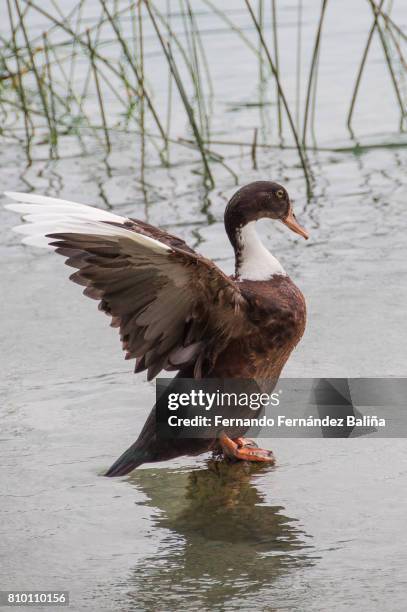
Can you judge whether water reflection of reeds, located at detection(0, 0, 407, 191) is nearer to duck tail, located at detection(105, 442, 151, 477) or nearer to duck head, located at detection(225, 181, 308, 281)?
duck head, located at detection(225, 181, 308, 281)

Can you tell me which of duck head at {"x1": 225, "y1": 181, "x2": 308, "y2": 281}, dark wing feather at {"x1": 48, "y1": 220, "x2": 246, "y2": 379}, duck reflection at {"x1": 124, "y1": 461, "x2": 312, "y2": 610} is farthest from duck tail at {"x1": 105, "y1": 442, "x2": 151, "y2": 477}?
duck head at {"x1": 225, "y1": 181, "x2": 308, "y2": 281}

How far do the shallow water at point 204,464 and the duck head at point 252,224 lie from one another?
2.31ft

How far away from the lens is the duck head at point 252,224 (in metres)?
4.58

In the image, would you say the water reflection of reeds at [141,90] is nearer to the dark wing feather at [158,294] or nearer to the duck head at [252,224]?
the duck head at [252,224]

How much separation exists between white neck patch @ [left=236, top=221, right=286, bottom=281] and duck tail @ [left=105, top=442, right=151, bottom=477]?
0.73m

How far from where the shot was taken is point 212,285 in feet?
13.4

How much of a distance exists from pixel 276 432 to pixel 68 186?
12.7 feet

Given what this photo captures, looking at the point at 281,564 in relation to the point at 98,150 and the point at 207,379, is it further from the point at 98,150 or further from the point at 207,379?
the point at 98,150

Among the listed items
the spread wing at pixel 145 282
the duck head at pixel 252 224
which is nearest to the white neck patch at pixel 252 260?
the duck head at pixel 252 224

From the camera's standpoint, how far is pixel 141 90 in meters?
7.88

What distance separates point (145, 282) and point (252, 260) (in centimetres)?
72

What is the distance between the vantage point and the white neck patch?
455 cm

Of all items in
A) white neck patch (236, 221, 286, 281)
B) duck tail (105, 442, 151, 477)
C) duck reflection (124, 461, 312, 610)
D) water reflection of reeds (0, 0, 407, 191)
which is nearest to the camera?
duck reflection (124, 461, 312, 610)

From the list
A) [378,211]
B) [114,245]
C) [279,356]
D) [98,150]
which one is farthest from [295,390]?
[98,150]
